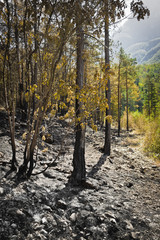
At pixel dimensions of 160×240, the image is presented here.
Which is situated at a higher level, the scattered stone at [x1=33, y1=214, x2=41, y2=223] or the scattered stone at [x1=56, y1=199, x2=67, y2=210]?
the scattered stone at [x1=33, y1=214, x2=41, y2=223]

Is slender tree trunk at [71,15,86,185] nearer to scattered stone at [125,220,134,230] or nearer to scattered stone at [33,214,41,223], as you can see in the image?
scattered stone at [125,220,134,230]

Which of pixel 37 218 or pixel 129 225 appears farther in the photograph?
pixel 129 225

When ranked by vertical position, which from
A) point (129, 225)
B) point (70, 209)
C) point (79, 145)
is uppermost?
point (79, 145)

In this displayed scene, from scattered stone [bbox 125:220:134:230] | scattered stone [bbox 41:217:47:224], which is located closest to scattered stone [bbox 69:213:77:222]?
scattered stone [bbox 41:217:47:224]

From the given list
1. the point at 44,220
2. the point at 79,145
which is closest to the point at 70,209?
the point at 44,220

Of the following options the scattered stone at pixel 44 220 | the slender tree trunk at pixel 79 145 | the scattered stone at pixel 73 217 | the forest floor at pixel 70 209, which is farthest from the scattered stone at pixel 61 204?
the slender tree trunk at pixel 79 145

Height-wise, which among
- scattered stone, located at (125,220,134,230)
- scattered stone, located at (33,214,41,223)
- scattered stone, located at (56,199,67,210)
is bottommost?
scattered stone, located at (125,220,134,230)

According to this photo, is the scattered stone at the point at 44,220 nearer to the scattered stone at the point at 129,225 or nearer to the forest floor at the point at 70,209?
the forest floor at the point at 70,209

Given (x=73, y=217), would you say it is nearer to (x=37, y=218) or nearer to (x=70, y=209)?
(x=70, y=209)

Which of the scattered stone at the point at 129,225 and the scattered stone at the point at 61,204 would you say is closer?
the scattered stone at the point at 129,225

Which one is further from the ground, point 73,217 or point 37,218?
point 37,218

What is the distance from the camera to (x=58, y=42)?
2.65 m

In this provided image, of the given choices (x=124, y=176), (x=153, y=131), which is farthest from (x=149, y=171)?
(x=153, y=131)

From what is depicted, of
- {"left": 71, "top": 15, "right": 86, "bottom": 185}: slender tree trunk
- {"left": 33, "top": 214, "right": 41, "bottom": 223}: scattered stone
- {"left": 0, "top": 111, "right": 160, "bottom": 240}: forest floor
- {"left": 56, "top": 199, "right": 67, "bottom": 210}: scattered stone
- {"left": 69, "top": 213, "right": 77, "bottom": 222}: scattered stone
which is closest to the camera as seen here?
{"left": 0, "top": 111, "right": 160, "bottom": 240}: forest floor
